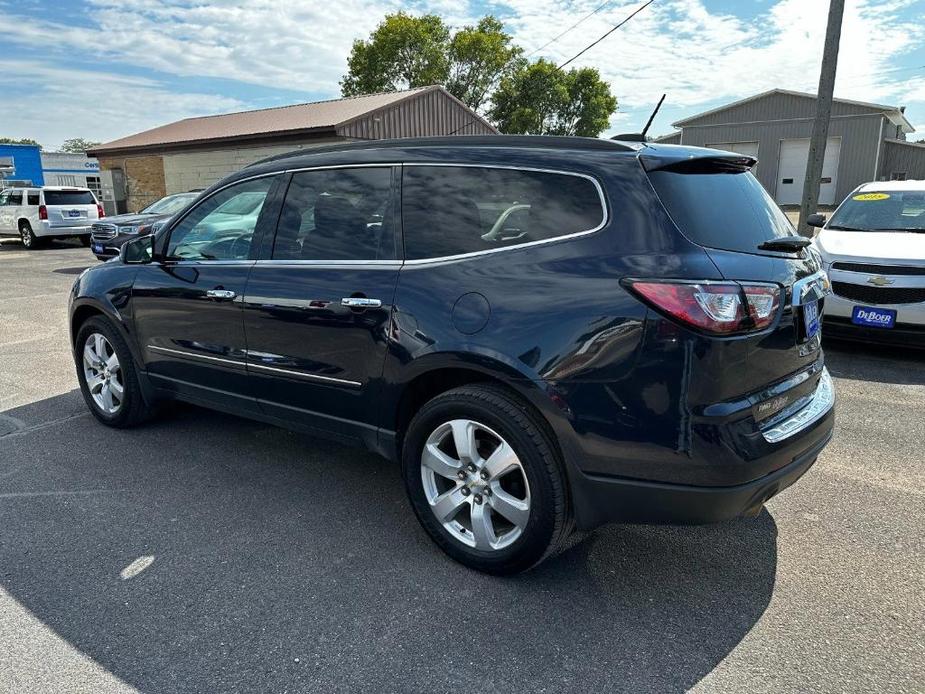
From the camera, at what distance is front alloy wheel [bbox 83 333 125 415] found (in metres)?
4.55

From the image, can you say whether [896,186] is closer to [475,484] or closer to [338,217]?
[338,217]

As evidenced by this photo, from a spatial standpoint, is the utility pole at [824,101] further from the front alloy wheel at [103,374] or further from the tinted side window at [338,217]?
the front alloy wheel at [103,374]

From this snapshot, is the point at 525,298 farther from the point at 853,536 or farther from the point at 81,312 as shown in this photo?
the point at 81,312

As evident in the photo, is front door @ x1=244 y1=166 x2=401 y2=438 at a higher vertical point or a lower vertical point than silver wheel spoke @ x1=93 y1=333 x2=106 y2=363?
higher

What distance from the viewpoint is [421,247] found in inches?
119

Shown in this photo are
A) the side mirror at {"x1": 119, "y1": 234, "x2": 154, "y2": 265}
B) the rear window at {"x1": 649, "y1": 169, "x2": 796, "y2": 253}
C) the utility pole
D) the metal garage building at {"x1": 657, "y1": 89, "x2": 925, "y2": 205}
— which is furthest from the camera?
the metal garage building at {"x1": 657, "y1": 89, "x2": 925, "y2": 205}

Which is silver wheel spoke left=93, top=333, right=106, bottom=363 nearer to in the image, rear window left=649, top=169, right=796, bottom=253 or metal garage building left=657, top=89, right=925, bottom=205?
rear window left=649, top=169, right=796, bottom=253

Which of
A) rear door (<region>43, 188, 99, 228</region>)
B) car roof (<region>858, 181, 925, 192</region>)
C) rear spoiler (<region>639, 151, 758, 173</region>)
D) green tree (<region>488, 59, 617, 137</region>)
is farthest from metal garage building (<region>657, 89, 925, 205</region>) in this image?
rear spoiler (<region>639, 151, 758, 173</region>)

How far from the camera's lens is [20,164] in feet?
127

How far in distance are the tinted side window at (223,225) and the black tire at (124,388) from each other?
31.1 inches

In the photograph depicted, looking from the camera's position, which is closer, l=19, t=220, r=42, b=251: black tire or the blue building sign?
l=19, t=220, r=42, b=251: black tire

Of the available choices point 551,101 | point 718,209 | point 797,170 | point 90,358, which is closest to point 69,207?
point 90,358

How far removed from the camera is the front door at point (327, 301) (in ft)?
10.2

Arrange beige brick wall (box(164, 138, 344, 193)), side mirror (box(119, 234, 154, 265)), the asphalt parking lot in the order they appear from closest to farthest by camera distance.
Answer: the asphalt parking lot < side mirror (box(119, 234, 154, 265)) < beige brick wall (box(164, 138, 344, 193))
